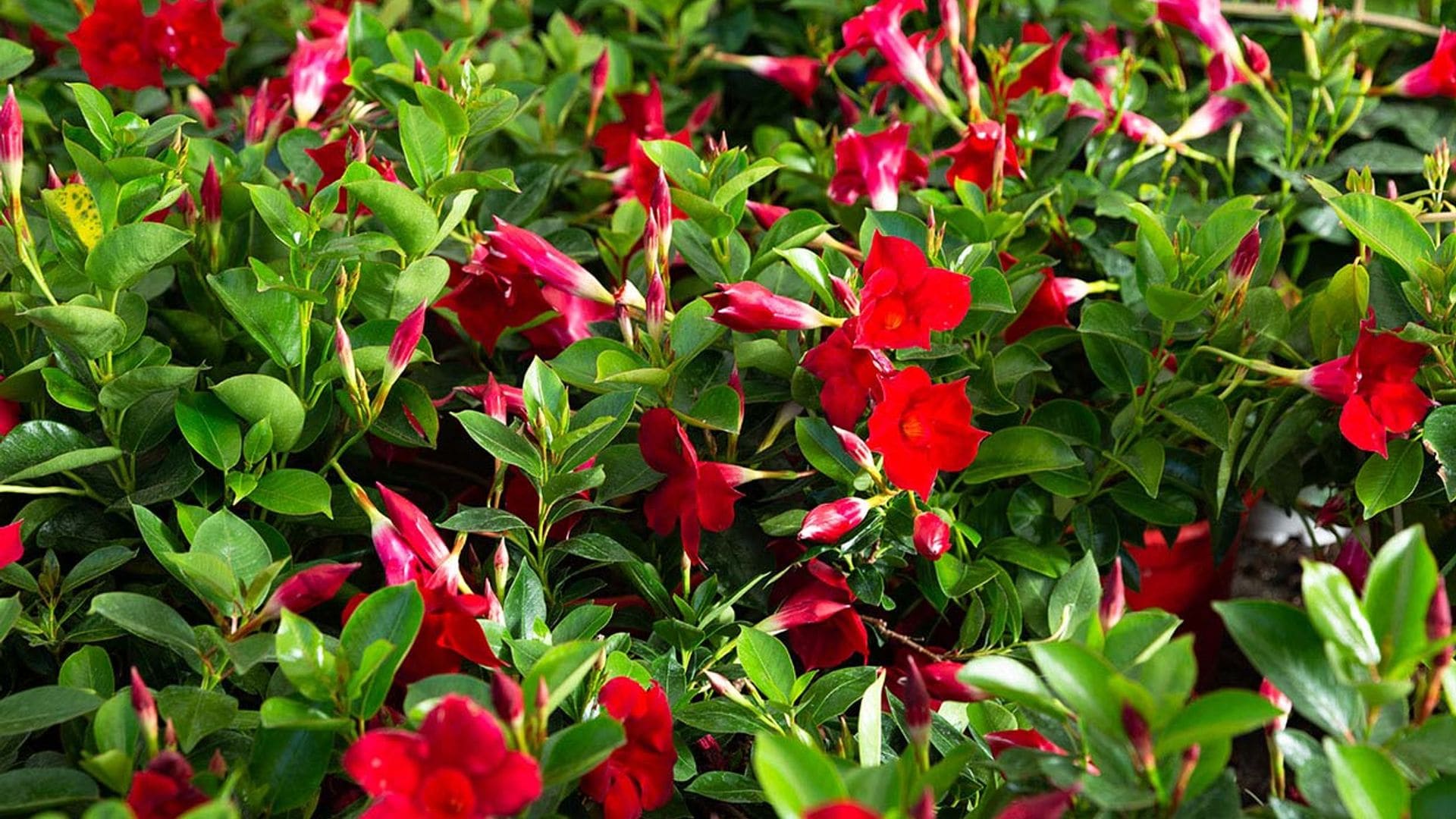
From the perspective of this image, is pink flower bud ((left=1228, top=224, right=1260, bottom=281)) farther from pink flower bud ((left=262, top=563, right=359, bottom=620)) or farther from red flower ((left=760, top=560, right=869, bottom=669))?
pink flower bud ((left=262, top=563, right=359, bottom=620))

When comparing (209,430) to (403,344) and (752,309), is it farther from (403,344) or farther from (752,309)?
(752,309)

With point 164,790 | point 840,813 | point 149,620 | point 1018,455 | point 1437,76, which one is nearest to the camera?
point 840,813

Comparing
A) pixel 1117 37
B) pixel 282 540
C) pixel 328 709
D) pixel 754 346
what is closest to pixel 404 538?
pixel 282 540

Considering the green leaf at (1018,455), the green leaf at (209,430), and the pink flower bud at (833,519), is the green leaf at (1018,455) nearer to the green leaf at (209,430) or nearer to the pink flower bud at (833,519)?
the pink flower bud at (833,519)

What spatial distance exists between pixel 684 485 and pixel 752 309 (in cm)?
13

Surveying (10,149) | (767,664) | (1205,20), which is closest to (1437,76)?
(1205,20)

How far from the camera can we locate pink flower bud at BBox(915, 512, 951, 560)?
0.90 meters

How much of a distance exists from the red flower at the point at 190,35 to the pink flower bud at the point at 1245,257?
1018 millimetres

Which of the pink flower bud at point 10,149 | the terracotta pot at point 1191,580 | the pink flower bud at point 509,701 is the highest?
the pink flower bud at point 10,149

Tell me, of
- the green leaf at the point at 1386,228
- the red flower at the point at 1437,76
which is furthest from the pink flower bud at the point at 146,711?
the red flower at the point at 1437,76

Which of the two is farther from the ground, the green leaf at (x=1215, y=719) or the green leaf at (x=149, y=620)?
the green leaf at (x=1215, y=719)

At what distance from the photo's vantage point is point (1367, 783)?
1.91ft

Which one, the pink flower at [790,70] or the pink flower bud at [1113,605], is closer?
the pink flower bud at [1113,605]

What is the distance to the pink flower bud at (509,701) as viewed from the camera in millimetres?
627
